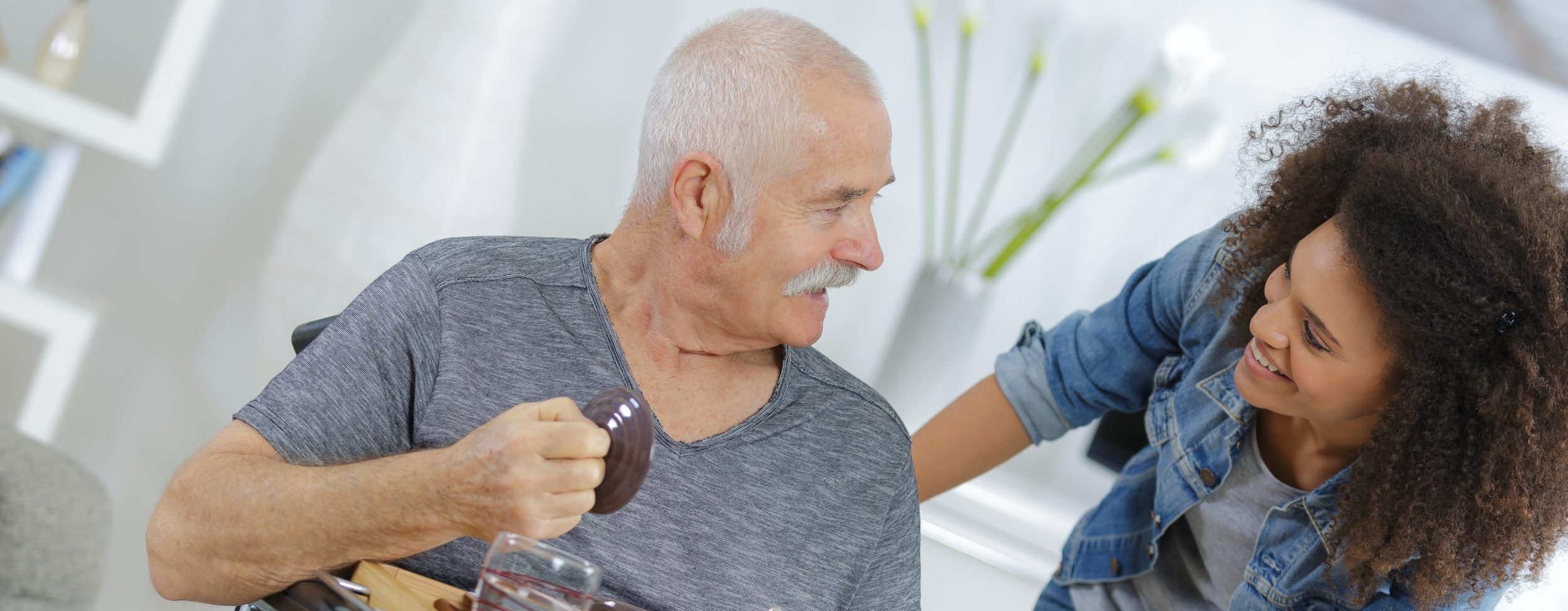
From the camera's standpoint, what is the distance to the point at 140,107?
243 cm

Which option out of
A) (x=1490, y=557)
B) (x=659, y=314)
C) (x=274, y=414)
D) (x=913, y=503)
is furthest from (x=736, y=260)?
(x=1490, y=557)

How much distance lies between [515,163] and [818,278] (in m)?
1.45

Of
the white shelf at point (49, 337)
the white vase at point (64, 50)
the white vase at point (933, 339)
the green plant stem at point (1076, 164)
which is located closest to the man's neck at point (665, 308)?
the white vase at point (933, 339)

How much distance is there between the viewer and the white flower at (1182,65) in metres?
2.49

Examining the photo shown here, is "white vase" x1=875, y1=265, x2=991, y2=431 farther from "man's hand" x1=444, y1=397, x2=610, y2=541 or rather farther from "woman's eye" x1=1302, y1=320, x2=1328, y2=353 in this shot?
"man's hand" x1=444, y1=397, x2=610, y2=541

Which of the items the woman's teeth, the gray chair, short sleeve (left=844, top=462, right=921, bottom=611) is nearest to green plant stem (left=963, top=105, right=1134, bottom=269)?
short sleeve (left=844, top=462, right=921, bottom=611)

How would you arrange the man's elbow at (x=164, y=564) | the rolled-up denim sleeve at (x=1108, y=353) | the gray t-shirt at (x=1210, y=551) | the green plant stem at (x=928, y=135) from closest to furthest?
the man's elbow at (x=164, y=564), the gray t-shirt at (x=1210, y=551), the rolled-up denim sleeve at (x=1108, y=353), the green plant stem at (x=928, y=135)

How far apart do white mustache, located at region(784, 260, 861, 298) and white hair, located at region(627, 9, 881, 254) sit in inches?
3.2

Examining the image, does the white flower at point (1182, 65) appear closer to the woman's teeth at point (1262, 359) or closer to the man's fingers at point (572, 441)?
the woman's teeth at point (1262, 359)

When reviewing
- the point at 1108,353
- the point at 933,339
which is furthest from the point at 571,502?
the point at 933,339

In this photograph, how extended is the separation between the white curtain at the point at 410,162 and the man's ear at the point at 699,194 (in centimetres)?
130

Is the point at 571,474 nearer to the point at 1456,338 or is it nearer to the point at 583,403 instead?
the point at 583,403

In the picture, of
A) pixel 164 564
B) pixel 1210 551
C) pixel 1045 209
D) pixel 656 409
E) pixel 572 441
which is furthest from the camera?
pixel 1045 209

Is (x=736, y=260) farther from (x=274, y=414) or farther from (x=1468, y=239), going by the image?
(x=1468, y=239)
